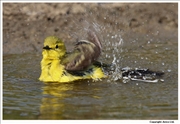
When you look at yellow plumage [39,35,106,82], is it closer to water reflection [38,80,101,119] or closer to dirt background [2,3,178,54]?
water reflection [38,80,101,119]

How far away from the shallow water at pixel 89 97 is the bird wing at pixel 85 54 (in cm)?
27

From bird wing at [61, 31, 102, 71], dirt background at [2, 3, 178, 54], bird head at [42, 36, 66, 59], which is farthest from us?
dirt background at [2, 3, 178, 54]

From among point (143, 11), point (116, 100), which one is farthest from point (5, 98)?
point (143, 11)

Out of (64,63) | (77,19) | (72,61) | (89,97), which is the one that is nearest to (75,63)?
(72,61)

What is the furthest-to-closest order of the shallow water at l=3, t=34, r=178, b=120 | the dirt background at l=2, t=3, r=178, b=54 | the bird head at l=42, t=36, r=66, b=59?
the dirt background at l=2, t=3, r=178, b=54 < the bird head at l=42, t=36, r=66, b=59 < the shallow water at l=3, t=34, r=178, b=120

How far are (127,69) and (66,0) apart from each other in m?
3.61

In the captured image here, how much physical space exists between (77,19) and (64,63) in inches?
137

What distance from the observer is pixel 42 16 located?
11547 millimetres

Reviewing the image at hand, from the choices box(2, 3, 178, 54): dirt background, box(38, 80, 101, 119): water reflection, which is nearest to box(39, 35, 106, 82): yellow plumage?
box(38, 80, 101, 119): water reflection

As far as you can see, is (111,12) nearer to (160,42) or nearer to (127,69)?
(160,42)

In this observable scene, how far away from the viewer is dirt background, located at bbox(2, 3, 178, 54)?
11102mm

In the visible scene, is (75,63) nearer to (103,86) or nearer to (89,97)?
(103,86)

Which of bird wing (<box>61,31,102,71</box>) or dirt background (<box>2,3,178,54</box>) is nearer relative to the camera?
bird wing (<box>61,31,102,71</box>)

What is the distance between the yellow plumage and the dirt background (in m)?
2.73
